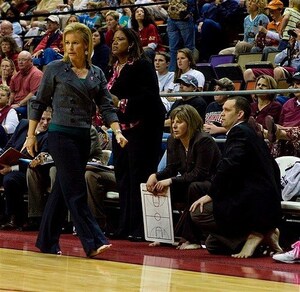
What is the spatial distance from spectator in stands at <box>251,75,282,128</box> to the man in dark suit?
134 centimetres

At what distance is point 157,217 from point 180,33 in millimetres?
5599

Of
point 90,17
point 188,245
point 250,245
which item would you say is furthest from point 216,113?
point 90,17

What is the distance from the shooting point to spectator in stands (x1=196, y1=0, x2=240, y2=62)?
14.1 m

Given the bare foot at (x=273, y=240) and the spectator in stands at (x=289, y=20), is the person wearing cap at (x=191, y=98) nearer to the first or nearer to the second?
the bare foot at (x=273, y=240)

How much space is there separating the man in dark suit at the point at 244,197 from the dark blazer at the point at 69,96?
902 millimetres

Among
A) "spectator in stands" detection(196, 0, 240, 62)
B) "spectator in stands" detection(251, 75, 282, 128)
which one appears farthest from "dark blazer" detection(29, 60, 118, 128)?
"spectator in stands" detection(196, 0, 240, 62)

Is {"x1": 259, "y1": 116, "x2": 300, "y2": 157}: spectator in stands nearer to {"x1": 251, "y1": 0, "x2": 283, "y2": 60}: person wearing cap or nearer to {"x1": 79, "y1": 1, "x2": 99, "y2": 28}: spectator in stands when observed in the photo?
{"x1": 251, "y1": 0, "x2": 283, "y2": 60}: person wearing cap

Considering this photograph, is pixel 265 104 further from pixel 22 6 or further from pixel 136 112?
pixel 22 6

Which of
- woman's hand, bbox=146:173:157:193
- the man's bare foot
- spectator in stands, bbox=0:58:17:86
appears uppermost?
woman's hand, bbox=146:173:157:193

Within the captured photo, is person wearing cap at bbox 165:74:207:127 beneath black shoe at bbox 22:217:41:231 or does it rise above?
above

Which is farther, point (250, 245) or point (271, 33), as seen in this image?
point (271, 33)

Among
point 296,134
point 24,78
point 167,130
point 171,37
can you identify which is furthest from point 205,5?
point 296,134

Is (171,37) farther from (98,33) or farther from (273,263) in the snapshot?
(273,263)

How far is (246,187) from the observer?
7.53m
